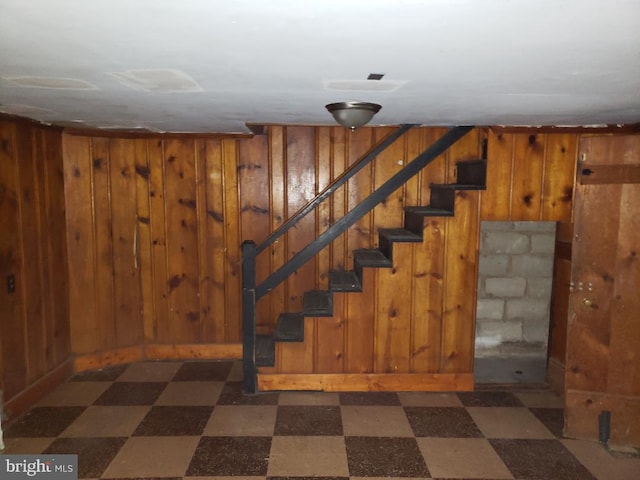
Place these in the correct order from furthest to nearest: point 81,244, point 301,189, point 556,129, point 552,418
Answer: point 301,189
point 81,244
point 556,129
point 552,418

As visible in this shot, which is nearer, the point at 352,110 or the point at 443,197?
the point at 352,110

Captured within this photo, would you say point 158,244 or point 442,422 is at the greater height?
point 158,244

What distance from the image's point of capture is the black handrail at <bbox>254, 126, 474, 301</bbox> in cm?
307

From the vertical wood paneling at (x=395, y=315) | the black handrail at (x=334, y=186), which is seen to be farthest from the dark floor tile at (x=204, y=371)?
the vertical wood paneling at (x=395, y=315)

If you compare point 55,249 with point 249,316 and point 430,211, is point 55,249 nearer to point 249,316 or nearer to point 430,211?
point 249,316

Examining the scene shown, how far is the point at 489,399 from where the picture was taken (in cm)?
310

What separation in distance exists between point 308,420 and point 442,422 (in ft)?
2.84

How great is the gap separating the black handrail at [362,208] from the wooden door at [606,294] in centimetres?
90

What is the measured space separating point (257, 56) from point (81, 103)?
4.15 feet

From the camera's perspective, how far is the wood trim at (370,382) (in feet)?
10.4

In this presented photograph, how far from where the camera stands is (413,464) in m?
2.34

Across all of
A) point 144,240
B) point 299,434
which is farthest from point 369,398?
point 144,240

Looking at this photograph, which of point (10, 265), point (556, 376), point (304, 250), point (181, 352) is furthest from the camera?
point (181, 352)

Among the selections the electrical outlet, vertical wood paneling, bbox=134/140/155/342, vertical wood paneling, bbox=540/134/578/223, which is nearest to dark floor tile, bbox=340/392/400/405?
vertical wood paneling, bbox=540/134/578/223
